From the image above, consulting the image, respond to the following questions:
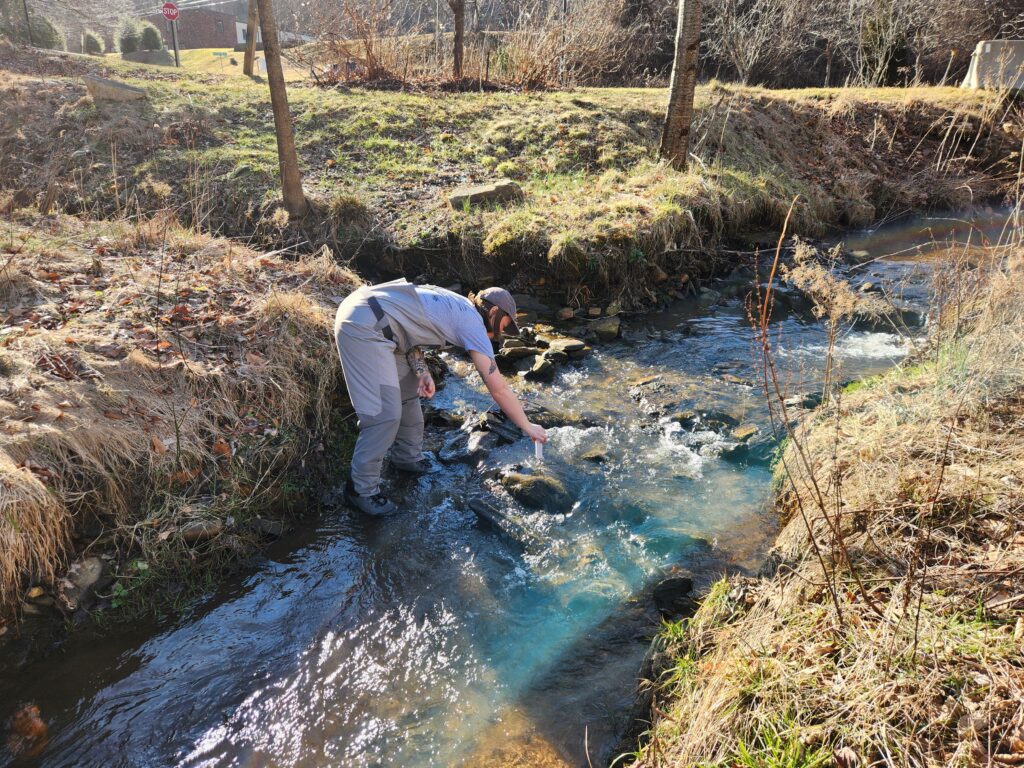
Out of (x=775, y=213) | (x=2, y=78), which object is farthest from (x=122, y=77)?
(x=775, y=213)

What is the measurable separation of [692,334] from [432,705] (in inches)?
211

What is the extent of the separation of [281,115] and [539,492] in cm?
553

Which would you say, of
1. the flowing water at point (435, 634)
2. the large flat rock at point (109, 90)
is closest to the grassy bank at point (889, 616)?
the flowing water at point (435, 634)

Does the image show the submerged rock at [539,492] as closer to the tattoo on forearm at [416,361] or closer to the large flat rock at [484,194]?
the tattoo on forearm at [416,361]

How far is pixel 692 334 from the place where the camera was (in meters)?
7.50

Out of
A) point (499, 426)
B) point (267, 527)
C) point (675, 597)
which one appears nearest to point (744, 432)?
point (499, 426)

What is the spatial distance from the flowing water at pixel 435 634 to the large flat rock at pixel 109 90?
1020 cm

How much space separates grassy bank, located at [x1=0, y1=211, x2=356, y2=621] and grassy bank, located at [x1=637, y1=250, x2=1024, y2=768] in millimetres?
2821

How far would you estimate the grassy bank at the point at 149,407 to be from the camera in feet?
12.0

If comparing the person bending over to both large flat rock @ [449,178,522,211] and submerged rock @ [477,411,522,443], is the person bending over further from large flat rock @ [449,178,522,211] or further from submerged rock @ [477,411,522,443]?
large flat rock @ [449,178,522,211]

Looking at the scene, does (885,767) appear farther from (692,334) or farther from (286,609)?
(692,334)

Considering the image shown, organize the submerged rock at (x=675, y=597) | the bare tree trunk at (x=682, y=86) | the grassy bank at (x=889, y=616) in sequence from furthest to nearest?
1. the bare tree trunk at (x=682, y=86)
2. the submerged rock at (x=675, y=597)
3. the grassy bank at (x=889, y=616)

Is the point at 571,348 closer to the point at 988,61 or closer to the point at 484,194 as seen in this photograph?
the point at 484,194

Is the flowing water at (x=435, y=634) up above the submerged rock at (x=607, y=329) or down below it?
below
